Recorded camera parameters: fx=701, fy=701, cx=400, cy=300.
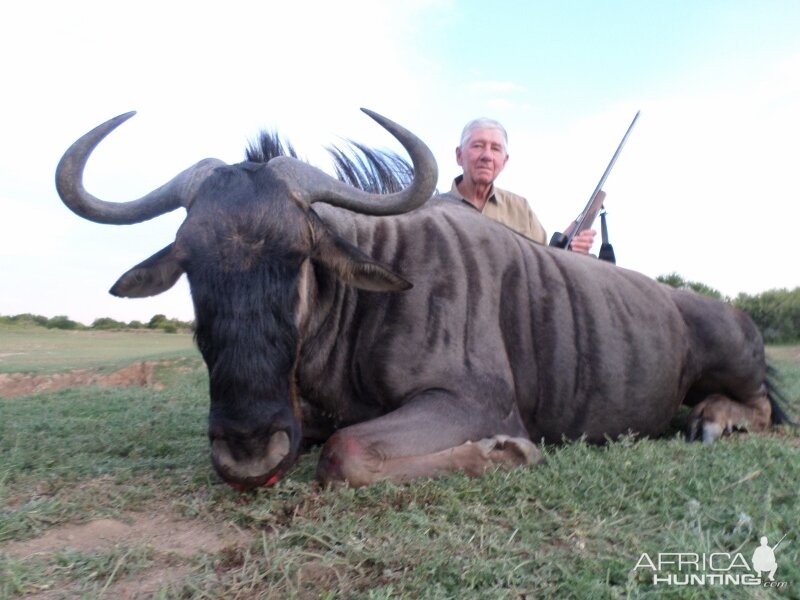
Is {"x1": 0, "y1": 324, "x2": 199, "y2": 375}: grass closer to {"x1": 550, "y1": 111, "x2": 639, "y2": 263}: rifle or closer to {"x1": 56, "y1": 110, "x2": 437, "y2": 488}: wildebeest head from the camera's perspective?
{"x1": 550, "y1": 111, "x2": 639, "y2": 263}: rifle

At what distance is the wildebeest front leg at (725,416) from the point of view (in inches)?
179

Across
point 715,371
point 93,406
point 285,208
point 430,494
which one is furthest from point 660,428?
point 93,406

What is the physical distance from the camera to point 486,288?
3.77 meters

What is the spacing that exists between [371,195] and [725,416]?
9.59ft

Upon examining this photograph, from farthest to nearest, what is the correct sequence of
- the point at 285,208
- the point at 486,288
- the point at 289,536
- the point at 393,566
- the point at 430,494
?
1. the point at 486,288
2. the point at 285,208
3. the point at 430,494
4. the point at 289,536
5. the point at 393,566

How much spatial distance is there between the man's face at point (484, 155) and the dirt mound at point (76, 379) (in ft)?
→ 21.9

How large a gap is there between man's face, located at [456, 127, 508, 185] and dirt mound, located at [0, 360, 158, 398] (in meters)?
6.67

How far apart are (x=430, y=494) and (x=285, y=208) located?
1359mm

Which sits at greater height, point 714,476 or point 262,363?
point 262,363

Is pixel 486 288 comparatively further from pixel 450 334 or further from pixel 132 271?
pixel 132 271

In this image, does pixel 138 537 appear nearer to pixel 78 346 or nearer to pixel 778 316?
pixel 78 346

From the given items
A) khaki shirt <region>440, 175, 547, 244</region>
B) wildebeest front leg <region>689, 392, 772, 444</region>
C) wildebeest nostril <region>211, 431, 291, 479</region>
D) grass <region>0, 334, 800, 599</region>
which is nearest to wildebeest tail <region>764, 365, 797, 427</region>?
wildebeest front leg <region>689, 392, 772, 444</region>

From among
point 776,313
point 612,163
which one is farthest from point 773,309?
point 612,163

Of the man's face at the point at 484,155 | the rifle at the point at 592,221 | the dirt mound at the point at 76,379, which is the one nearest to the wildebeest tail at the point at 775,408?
the rifle at the point at 592,221
